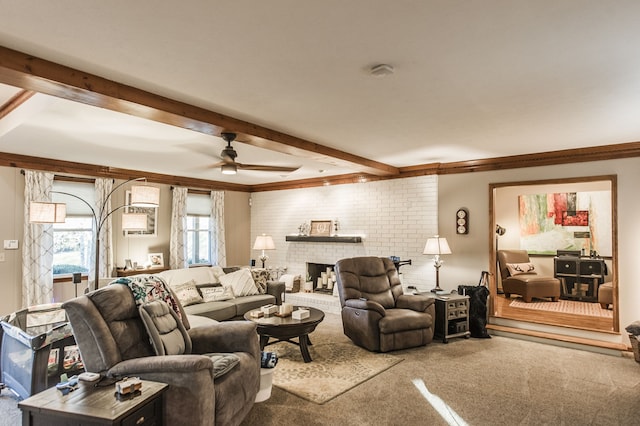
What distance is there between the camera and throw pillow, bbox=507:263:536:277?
25.1 ft

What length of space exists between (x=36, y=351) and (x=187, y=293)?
2.30 m

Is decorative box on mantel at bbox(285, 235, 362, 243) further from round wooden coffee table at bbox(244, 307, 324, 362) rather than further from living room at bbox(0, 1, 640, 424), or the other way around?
round wooden coffee table at bbox(244, 307, 324, 362)

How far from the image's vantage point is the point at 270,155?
530cm

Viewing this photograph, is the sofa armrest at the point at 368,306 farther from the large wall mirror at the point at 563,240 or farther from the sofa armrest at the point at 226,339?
the large wall mirror at the point at 563,240

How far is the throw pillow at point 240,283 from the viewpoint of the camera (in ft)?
18.5

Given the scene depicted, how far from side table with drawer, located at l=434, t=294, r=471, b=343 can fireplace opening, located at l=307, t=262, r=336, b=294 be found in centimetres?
260

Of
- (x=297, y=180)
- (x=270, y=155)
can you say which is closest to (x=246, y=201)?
(x=297, y=180)

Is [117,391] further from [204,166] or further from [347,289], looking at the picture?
[204,166]

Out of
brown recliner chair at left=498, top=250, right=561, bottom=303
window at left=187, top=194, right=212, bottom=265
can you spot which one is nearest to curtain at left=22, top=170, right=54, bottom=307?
window at left=187, top=194, right=212, bottom=265

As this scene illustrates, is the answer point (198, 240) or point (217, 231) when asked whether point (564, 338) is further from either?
point (198, 240)

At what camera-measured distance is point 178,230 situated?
278 inches

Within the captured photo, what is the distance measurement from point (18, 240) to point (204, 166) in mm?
2747

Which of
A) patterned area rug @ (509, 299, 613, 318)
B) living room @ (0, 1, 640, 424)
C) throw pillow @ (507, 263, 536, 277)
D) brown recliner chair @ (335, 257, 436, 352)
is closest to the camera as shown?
living room @ (0, 1, 640, 424)

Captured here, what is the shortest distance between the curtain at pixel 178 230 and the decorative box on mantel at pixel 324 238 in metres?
2.01
